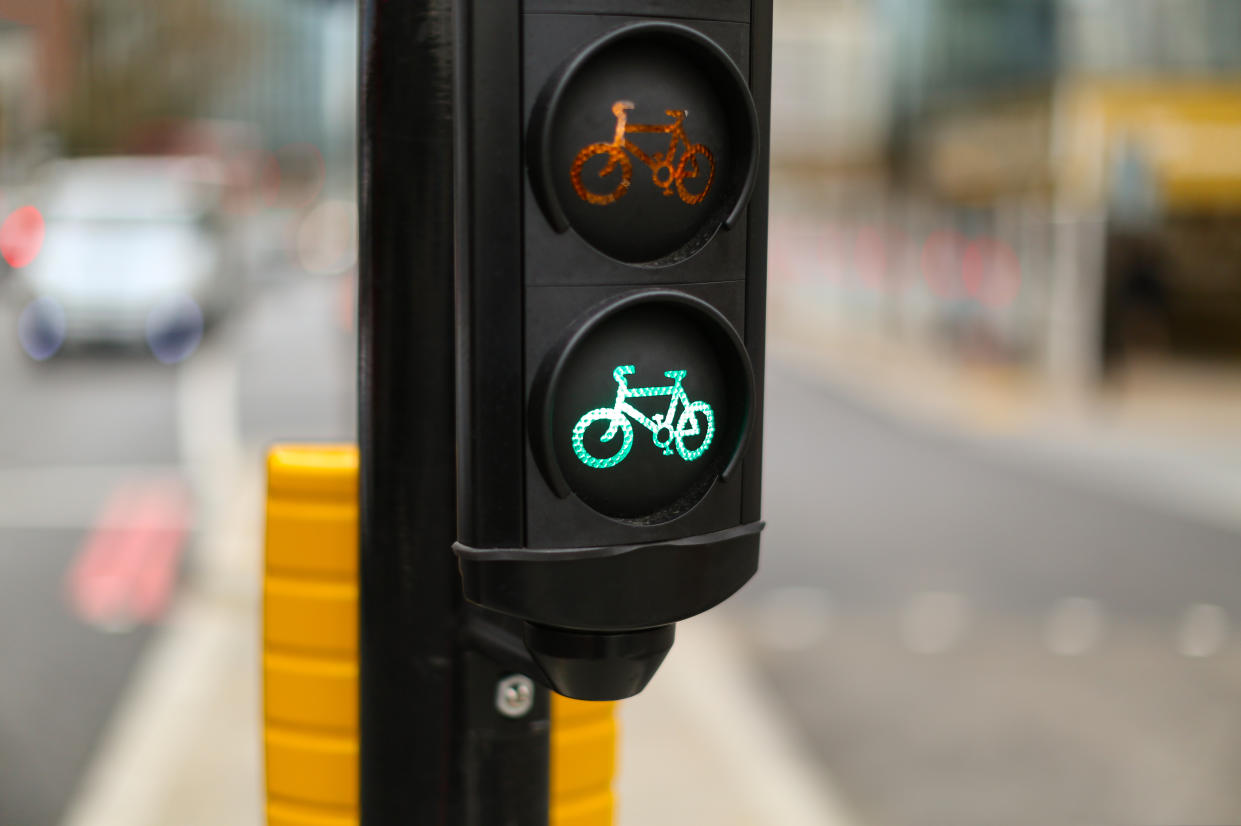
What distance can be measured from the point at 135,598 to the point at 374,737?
256 inches

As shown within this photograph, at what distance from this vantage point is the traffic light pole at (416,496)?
192cm

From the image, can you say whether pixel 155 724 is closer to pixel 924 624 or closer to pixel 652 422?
pixel 924 624

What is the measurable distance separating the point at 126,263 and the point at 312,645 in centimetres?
2070

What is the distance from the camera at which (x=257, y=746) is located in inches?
224

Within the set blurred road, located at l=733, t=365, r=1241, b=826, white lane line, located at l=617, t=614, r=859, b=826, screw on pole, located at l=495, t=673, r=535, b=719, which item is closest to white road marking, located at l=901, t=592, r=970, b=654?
blurred road, located at l=733, t=365, r=1241, b=826

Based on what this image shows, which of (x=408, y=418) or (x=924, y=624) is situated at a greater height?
(x=408, y=418)

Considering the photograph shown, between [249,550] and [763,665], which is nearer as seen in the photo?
[763,665]

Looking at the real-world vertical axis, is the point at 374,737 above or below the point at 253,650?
above

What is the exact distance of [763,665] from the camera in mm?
7184

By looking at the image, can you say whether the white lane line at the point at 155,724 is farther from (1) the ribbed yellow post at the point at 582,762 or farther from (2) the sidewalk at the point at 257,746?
(1) the ribbed yellow post at the point at 582,762

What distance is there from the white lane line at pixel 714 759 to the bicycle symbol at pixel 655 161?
12.5 feet

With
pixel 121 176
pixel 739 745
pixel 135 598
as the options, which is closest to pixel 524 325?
pixel 739 745

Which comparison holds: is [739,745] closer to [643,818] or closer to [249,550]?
[643,818]

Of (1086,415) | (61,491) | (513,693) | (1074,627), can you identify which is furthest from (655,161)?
(1086,415)
